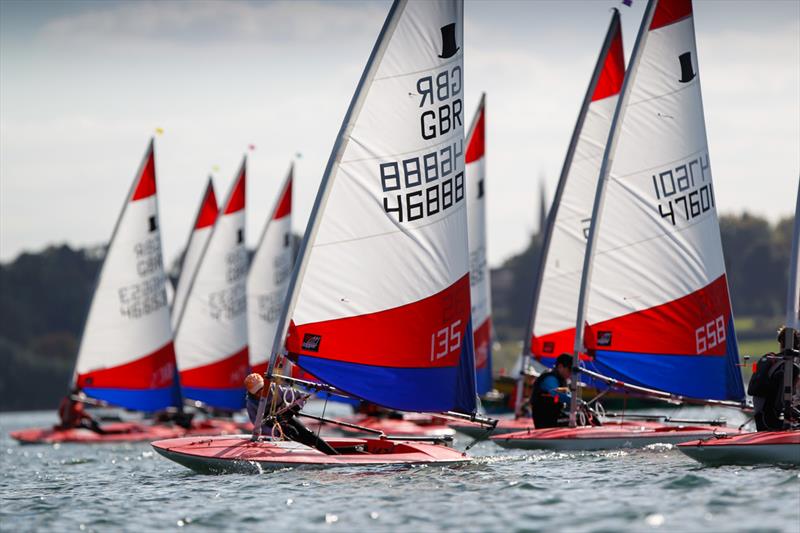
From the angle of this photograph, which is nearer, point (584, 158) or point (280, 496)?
point (280, 496)

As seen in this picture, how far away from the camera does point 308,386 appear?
16.4 meters

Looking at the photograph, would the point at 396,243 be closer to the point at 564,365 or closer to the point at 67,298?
the point at 564,365

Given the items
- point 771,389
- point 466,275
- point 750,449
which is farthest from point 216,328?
point 750,449

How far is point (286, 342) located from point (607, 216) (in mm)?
6387

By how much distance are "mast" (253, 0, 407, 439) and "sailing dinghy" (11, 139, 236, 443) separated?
14.6 metres

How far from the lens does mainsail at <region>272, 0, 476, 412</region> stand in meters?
16.6

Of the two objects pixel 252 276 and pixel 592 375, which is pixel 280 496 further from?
pixel 252 276

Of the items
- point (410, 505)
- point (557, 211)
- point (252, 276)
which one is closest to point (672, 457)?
point (410, 505)

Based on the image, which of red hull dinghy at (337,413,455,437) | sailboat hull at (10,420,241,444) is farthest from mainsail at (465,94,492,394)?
sailboat hull at (10,420,241,444)

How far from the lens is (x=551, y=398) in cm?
2072

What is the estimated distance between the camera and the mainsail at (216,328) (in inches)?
1406

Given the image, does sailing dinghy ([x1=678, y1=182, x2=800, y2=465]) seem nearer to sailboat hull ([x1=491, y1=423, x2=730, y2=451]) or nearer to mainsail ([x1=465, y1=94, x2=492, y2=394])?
sailboat hull ([x1=491, y1=423, x2=730, y2=451])

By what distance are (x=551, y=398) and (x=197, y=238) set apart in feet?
72.5

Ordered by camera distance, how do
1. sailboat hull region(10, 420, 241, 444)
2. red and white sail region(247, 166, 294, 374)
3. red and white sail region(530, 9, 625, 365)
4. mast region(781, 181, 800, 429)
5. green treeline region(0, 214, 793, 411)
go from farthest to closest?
green treeline region(0, 214, 793, 411)
red and white sail region(247, 166, 294, 374)
sailboat hull region(10, 420, 241, 444)
red and white sail region(530, 9, 625, 365)
mast region(781, 181, 800, 429)
